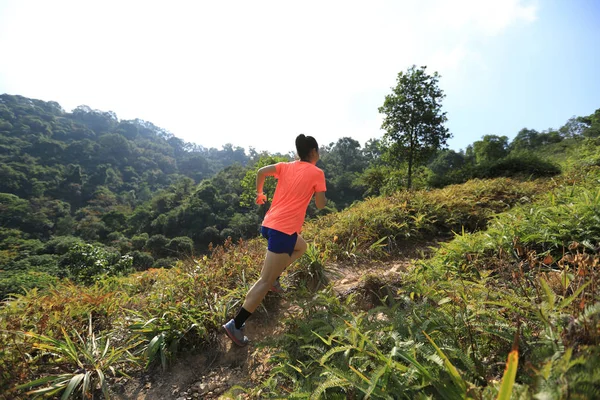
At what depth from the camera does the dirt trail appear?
211cm

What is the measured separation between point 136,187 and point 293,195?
7801 cm

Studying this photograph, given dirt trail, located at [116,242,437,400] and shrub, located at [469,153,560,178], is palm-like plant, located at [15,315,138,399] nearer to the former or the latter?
dirt trail, located at [116,242,437,400]

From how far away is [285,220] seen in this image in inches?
95.3

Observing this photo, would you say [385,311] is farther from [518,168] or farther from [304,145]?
[518,168]

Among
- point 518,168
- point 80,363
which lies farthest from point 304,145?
point 518,168

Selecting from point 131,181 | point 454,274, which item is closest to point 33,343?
point 454,274

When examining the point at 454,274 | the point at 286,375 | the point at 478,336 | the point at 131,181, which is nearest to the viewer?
the point at 478,336

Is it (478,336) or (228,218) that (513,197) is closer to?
(478,336)

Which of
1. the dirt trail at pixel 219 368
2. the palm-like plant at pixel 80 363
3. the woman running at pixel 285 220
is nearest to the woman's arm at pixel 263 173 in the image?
the woman running at pixel 285 220

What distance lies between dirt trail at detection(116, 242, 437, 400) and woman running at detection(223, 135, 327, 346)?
0.61 ft

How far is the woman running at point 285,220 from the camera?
7.79ft

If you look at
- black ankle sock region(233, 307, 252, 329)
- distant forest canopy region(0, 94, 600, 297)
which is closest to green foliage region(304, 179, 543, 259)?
black ankle sock region(233, 307, 252, 329)

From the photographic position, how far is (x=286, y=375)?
187 centimetres

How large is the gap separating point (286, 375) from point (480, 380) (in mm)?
1193
